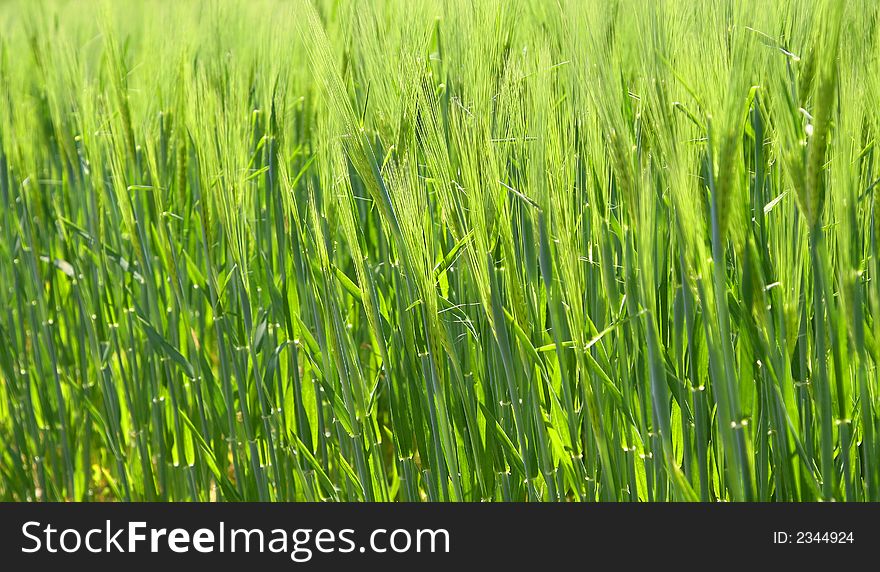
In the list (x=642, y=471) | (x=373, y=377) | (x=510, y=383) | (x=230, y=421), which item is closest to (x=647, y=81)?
(x=510, y=383)

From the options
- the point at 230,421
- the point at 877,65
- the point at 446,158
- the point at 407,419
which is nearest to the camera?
the point at 877,65

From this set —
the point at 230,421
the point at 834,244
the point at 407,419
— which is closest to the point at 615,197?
the point at 834,244

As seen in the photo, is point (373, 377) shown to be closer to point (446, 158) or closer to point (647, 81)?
point (446, 158)

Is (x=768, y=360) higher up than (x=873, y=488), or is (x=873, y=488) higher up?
→ (x=768, y=360)

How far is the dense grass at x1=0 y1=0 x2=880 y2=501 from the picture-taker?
84cm

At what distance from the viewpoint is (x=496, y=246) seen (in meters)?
1.08

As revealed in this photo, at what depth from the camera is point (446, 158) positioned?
0.94 meters

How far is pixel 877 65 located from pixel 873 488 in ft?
1.58

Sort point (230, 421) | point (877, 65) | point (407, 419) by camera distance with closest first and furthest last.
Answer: point (877, 65) < point (407, 419) < point (230, 421)

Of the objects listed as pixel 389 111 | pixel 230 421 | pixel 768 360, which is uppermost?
pixel 389 111

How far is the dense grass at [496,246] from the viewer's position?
84 cm

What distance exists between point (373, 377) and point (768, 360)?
2.16ft
